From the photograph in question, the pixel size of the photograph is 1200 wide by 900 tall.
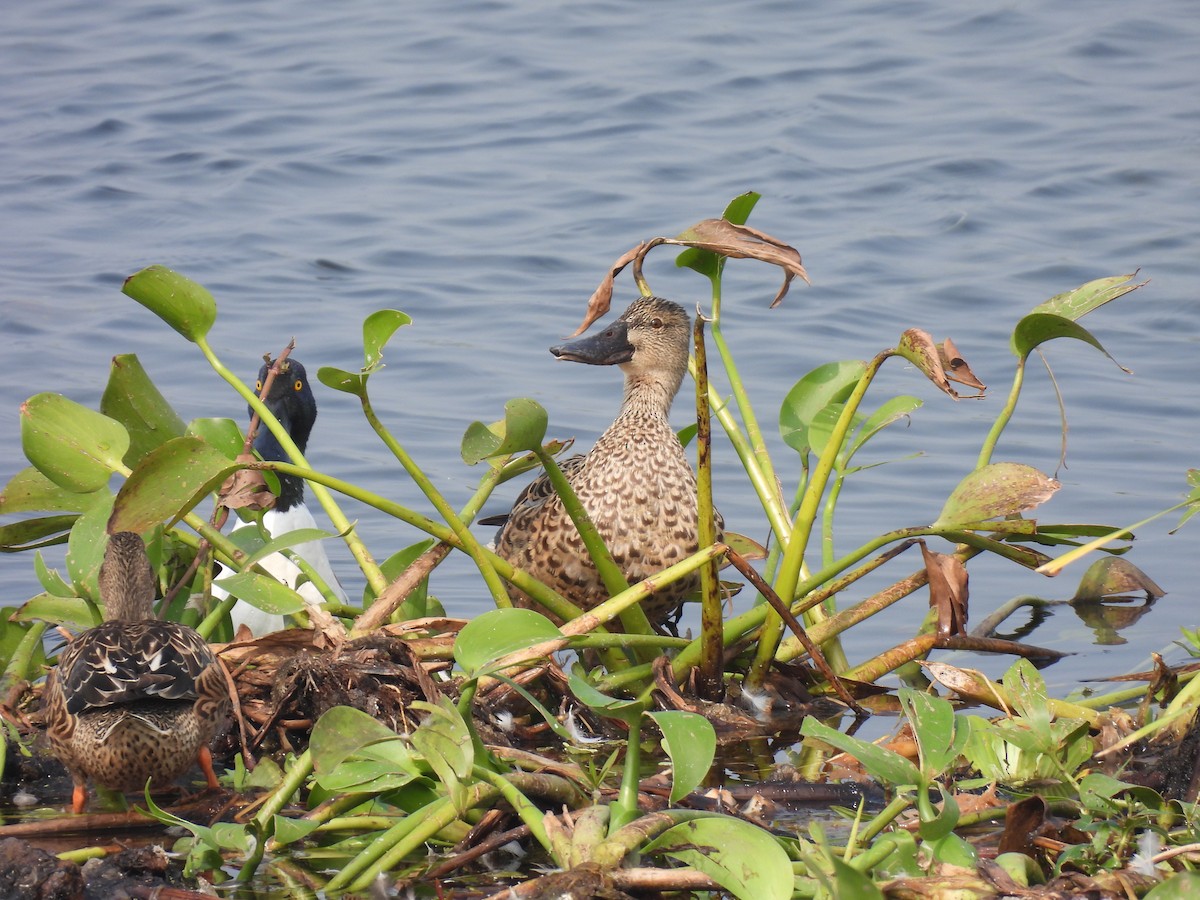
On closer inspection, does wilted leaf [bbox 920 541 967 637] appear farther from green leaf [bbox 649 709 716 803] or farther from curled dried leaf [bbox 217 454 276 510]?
curled dried leaf [bbox 217 454 276 510]

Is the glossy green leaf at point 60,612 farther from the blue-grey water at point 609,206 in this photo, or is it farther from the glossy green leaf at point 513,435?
the blue-grey water at point 609,206

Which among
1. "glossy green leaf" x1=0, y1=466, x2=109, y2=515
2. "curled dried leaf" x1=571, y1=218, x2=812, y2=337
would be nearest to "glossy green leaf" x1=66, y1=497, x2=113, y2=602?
"glossy green leaf" x1=0, y1=466, x2=109, y2=515

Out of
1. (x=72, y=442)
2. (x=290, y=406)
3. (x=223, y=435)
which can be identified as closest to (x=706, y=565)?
(x=223, y=435)

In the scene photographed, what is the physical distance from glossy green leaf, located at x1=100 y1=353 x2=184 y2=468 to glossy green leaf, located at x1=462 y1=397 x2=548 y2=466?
3.13 ft

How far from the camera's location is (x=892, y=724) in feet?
13.4

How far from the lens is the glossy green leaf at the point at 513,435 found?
3.42m

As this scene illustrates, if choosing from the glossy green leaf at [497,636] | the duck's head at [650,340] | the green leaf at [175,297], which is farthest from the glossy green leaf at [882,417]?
the green leaf at [175,297]

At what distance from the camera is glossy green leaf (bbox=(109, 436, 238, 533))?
3.32 m

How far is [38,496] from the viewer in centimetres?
400

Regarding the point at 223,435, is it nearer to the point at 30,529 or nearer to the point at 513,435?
the point at 30,529

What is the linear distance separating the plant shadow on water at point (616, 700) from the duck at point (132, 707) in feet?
0.42

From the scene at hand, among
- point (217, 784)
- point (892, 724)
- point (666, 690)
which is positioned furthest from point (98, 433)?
point (892, 724)

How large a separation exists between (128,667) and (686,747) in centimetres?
136

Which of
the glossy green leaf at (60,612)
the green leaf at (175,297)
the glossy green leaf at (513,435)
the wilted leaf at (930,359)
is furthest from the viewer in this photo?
the glossy green leaf at (60,612)
